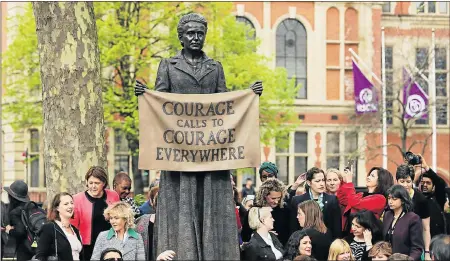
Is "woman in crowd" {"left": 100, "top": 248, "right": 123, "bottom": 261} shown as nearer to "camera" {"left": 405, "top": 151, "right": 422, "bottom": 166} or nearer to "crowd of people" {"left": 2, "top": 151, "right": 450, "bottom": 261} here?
"crowd of people" {"left": 2, "top": 151, "right": 450, "bottom": 261}

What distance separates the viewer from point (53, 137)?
1534 cm

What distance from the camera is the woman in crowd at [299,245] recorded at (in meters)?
10.8

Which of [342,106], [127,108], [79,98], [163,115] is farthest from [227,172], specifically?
[342,106]

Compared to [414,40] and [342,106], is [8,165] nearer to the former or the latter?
[342,106]

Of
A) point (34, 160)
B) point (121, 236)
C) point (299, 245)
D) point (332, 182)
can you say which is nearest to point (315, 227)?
point (299, 245)

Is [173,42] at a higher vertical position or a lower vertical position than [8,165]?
higher

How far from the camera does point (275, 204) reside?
485 inches

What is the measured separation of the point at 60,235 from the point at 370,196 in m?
3.52

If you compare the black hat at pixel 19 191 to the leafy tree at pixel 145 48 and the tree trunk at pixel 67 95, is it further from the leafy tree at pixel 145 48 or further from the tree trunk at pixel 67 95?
the leafy tree at pixel 145 48

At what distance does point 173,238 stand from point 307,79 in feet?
129

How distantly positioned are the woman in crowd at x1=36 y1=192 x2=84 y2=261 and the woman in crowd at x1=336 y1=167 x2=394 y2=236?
313 centimetres

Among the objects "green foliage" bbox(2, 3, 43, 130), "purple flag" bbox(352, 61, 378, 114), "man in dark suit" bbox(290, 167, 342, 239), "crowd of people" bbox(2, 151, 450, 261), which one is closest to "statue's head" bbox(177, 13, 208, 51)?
"crowd of people" bbox(2, 151, 450, 261)

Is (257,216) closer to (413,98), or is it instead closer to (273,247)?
(273,247)

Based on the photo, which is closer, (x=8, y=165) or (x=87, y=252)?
(x=87, y=252)
